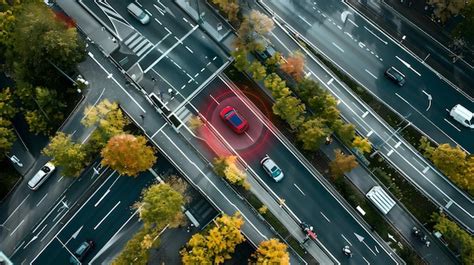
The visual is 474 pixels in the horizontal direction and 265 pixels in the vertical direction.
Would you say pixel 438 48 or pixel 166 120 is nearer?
pixel 166 120

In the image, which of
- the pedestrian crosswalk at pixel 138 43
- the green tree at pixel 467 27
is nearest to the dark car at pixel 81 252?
the pedestrian crosswalk at pixel 138 43

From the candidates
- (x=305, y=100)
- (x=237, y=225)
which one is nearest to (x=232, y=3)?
(x=305, y=100)

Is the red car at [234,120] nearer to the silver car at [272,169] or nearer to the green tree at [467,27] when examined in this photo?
the silver car at [272,169]

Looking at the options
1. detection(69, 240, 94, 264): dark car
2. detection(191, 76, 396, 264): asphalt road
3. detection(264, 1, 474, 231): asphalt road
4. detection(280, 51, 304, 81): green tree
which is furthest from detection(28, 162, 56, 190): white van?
detection(264, 1, 474, 231): asphalt road

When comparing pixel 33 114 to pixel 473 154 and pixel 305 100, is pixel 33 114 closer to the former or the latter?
pixel 305 100

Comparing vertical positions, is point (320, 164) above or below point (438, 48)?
below

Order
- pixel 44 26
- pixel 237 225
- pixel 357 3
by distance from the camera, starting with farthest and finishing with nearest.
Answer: pixel 357 3 → pixel 44 26 → pixel 237 225

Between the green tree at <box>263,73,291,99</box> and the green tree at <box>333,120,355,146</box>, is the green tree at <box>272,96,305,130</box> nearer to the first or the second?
the green tree at <box>263,73,291,99</box>

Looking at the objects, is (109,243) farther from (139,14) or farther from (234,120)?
(139,14)
